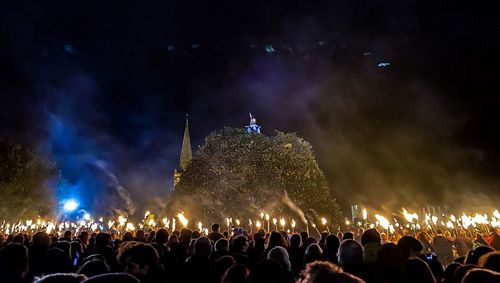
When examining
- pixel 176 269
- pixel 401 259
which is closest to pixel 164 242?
pixel 176 269

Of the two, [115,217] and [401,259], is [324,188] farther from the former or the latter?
[115,217]

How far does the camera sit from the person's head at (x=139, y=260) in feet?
15.1

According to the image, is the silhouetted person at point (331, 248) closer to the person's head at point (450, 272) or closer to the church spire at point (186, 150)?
the person's head at point (450, 272)

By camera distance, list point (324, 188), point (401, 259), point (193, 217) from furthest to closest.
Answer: point (324, 188)
point (193, 217)
point (401, 259)

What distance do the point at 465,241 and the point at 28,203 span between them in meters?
54.7

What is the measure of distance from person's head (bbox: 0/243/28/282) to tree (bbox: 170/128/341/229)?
28.7m

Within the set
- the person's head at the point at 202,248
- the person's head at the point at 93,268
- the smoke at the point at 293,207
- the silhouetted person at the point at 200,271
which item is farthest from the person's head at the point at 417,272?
the smoke at the point at 293,207

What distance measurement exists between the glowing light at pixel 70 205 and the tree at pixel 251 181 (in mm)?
55240

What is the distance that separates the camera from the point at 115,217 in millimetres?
87750

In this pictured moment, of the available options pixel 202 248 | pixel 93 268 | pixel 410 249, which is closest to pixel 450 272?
pixel 410 249

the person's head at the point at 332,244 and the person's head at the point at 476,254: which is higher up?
the person's head at the point at 332,244

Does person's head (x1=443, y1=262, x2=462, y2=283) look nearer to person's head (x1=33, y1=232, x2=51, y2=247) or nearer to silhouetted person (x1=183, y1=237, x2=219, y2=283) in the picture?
silhouetted person (x1=183, y1=237, x2=219, y2=283)

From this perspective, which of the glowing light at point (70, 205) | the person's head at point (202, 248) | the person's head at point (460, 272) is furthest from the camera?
the glowing light at point (70, 205)

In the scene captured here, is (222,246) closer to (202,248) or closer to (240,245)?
(240,245)
